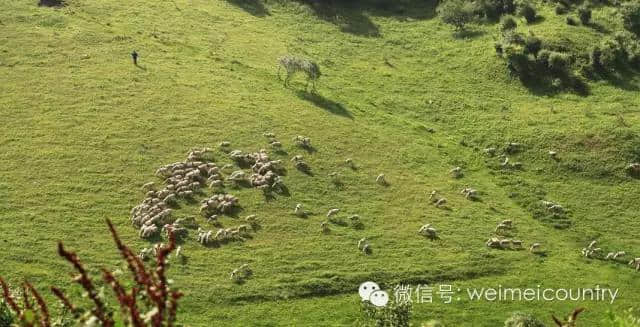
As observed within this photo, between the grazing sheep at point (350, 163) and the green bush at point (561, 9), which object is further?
the green bush at point (561, 9)

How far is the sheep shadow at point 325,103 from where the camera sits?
5713 cm

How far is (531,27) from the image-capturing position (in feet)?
235

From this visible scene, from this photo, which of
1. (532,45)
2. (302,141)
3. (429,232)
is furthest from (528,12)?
(429,232)

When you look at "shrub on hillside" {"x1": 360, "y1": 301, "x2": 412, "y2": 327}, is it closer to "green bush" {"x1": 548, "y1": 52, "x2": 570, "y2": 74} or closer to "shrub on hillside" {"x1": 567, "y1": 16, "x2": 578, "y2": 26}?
"green bush" {"x1": 548, "y1": 52, "x2": 570, "y2": 74}

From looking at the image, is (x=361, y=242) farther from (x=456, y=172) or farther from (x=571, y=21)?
(x=571, y=21)

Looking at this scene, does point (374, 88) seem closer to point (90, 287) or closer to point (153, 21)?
point (153, 21)

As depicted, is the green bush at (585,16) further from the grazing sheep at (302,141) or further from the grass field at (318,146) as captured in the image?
the grazing sheep at (302,141)

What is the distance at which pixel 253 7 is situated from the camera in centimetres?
8081

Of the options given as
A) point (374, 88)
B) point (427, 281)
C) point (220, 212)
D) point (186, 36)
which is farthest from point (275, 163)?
point (186, 36)

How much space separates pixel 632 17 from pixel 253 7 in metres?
40.3

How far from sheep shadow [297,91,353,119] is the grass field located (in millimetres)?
241

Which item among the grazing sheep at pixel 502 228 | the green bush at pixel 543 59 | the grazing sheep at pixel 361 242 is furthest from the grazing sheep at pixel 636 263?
the green bush at pixel 543 59

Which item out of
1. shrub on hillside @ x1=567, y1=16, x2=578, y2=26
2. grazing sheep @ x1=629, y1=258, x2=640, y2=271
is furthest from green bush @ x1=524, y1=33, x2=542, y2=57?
grazing sheep @ x1=629, y1=258, x2=640, y2=271

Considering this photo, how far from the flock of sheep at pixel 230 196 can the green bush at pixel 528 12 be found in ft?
91.8
